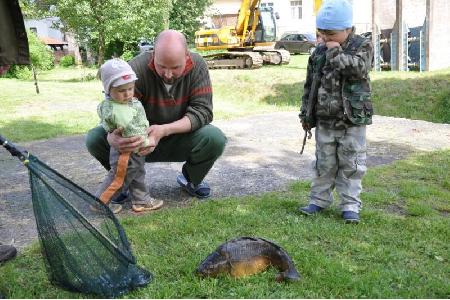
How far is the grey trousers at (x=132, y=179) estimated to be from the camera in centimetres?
442

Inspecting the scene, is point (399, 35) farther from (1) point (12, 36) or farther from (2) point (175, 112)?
(1) point (12, 36)

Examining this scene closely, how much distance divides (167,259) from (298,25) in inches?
1688

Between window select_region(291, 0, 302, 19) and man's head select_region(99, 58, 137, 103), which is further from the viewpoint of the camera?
window select_region(291, 0, 302, 19)

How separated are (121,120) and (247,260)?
5.29 ft

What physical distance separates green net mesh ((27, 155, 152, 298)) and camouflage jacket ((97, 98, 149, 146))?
3.91 feet

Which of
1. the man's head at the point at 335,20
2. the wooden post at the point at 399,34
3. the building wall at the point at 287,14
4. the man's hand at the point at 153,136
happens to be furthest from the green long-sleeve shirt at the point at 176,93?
the building wall at the point at 287,14

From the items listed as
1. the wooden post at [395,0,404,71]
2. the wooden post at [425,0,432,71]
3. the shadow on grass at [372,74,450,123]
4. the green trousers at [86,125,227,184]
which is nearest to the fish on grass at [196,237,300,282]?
the green trousers at [86,125,227,184]

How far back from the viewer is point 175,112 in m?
4.72

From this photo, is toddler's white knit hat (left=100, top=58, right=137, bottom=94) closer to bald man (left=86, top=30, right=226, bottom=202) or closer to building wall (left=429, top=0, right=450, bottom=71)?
bald man (left=86, top=30, right=226, bottom=202)

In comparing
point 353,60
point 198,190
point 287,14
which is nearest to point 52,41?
point 287,14

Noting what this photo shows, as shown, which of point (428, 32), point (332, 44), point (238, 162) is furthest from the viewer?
point (428, 32)

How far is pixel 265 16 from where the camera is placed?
23203 mm

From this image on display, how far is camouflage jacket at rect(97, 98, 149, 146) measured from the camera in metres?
4.16

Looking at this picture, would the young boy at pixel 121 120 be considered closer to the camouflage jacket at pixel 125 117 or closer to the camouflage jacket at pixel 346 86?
the camouflage jacket at pixel 125 117
